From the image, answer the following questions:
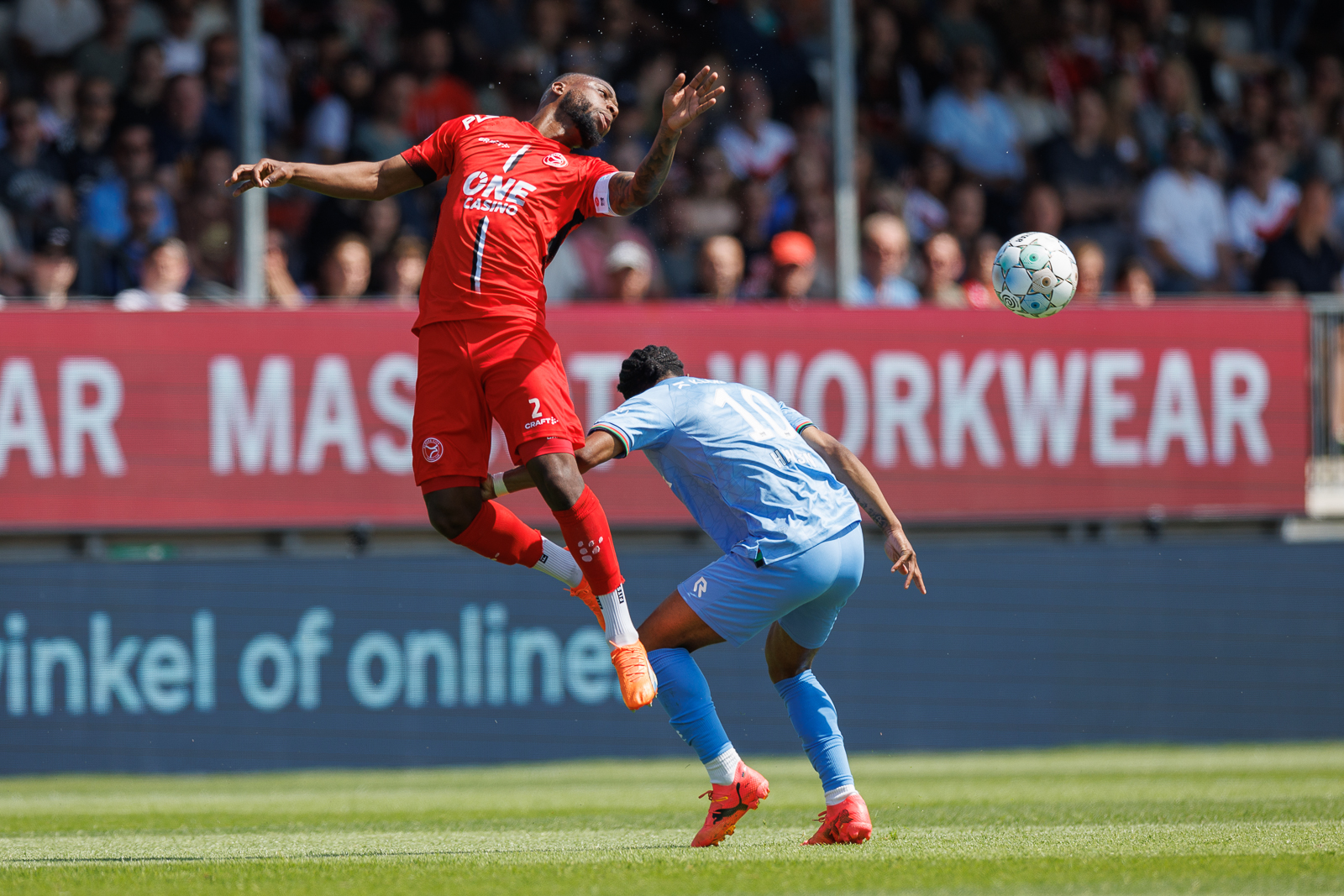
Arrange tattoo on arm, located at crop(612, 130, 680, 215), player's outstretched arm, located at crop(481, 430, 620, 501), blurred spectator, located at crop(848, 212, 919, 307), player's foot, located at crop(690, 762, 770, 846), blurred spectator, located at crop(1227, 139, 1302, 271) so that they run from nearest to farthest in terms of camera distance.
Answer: player's outstretched arm, located at crop(481, 430, 620, 501) → player's foot, located at crop(690, 762, 770, 846) → tattoo on arm, located at crop(612, 130, 680, 215) → blurred spectator, located at crop(848, 212, 919, 307) → blurred spectator, located at crop(1227, 139, 1302, 271)

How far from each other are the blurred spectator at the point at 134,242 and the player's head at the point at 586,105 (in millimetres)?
5342

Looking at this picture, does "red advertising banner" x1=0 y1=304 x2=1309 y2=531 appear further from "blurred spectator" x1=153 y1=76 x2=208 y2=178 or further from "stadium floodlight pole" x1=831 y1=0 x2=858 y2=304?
"blurred spectator" x1=153 y1=76 x2=208 y2=178

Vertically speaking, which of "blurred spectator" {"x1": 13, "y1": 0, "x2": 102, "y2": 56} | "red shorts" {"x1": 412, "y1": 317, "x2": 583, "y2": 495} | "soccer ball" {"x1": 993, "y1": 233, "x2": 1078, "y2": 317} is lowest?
"red shorts" {"x1": 412, "y1": 317, "x2": 583, "y2": 495}

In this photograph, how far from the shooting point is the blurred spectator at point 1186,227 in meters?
13.4

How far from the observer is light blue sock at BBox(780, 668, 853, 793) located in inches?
246

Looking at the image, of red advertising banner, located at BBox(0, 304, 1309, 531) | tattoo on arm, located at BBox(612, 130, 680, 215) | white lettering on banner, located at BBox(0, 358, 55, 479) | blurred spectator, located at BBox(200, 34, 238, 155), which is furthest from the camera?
blurred spectator, located at BBox(200, 34, 238, 155)

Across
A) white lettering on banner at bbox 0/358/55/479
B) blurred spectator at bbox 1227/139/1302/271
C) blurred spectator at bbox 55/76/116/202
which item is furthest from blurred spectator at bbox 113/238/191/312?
blurred spectator at bbox 1227/139/1302/271

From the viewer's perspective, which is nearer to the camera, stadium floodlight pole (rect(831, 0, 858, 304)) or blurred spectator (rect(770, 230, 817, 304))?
stadium floodlight pole (rect(831, 0, 858, 304))

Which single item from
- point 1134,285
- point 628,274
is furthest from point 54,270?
point 1134,285

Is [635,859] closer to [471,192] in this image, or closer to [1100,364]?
[471,192]

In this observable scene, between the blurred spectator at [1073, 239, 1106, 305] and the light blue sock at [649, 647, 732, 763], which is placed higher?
the blurred spectator at [1073, 239, 1106, 305]

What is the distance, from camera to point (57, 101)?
12.1m

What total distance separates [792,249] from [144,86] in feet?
16.2

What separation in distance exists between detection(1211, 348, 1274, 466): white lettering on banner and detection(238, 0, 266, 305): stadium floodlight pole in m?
6.83
